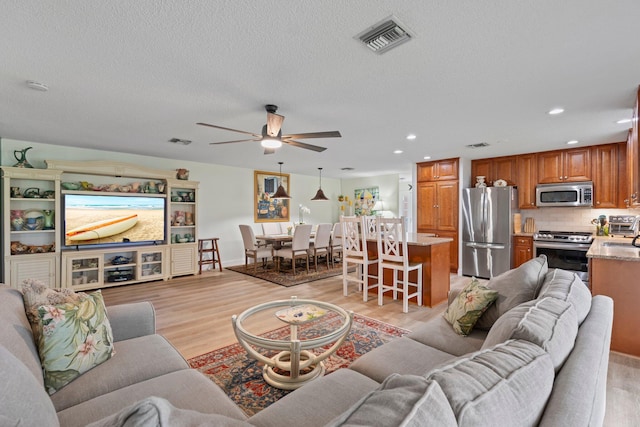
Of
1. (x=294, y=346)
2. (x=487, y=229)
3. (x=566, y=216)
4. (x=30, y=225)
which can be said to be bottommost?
(x=294, y=346)

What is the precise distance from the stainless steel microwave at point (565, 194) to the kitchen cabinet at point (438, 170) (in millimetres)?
1408

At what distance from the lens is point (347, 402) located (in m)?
1.21

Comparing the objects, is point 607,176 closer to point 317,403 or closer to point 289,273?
point 289,273

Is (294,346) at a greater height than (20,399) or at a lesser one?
lesser

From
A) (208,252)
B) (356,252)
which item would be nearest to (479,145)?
(356,252)

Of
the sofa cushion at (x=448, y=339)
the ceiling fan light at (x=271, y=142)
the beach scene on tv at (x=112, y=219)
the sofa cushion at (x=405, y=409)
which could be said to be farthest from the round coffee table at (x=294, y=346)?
the beach scene on tv at (x=112, y=219)

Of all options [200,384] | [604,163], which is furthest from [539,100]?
[200,384]

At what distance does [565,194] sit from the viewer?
489cm

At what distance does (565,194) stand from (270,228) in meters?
5.76

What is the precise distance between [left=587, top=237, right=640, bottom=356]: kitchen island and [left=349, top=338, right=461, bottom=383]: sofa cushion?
6.74 ft

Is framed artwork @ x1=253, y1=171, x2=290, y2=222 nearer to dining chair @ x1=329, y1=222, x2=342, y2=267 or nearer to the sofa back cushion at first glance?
dining chair @ x1=329, y1=222, x2=342, y2=267

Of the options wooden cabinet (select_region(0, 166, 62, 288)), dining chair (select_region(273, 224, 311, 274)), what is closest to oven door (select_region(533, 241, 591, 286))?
dining chair (select_region(273, 224, 311, 274))

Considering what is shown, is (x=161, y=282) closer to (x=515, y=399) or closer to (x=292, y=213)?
(x=292, y=213)

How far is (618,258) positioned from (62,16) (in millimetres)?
4356
